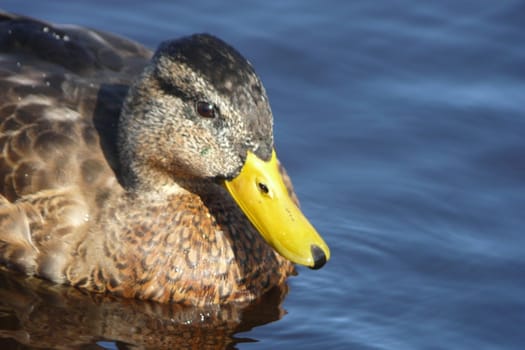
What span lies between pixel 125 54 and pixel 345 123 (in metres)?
2.21

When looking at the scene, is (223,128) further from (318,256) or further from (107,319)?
(107,319)

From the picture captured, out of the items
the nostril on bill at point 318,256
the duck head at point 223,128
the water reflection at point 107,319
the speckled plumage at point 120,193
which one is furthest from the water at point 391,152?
the duck head at point 223,128

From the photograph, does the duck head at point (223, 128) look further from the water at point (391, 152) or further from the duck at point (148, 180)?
the water at point (391, 152)

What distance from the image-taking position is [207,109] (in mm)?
8031

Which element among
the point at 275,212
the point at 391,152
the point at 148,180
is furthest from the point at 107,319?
the point at 391,152

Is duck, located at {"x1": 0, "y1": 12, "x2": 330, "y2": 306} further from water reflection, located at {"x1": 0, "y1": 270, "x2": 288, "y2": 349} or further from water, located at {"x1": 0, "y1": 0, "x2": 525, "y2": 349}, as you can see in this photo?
water, located at {"x1": 0, "y1": 0, "x2": 525, "y2": 349}

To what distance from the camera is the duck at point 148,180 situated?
8.02 m

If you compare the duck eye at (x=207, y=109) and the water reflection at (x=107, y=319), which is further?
the water reflection at (x=107, y=319)

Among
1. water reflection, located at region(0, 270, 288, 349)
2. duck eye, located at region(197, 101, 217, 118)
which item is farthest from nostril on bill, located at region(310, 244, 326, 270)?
duck eye, located at region(197, 101, 217, 118)

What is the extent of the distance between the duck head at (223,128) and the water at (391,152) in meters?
0.84

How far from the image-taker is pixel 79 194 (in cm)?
855

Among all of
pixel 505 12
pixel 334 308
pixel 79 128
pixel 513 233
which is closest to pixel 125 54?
pixel 79 128

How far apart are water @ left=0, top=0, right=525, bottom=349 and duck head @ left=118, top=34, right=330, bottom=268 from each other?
84 cm

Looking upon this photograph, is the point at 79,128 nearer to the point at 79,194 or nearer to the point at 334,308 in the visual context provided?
the point at 79,194
